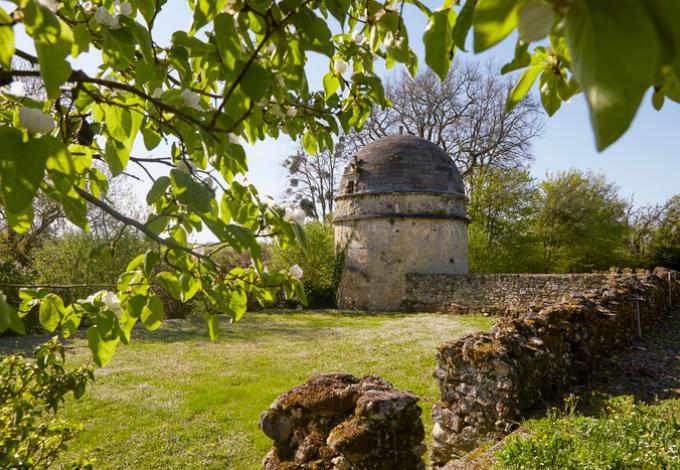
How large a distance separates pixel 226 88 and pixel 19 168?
594mm

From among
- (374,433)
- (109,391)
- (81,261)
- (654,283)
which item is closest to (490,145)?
(654,283)

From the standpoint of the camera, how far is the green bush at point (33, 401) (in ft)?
9.96

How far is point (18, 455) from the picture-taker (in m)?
2.97

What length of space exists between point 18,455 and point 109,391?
640 cm

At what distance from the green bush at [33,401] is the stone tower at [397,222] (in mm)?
18219

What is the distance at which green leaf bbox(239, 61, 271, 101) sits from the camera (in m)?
1.22

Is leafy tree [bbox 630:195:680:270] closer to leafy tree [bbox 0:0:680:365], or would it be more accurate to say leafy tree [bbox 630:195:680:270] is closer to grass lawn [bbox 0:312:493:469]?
grass lawn [bbox 0:312:493:469]

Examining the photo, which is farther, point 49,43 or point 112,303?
point 112,303

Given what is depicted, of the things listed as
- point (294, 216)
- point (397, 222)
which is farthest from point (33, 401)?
point (397, 222)

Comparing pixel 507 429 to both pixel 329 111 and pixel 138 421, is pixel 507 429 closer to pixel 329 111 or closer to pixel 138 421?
pixel 329 111

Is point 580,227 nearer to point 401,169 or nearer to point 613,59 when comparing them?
point 401,169

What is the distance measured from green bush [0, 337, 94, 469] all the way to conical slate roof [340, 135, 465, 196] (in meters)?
18.5

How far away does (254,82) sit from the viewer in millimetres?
1229

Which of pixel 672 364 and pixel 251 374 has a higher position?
pixel 672 364
